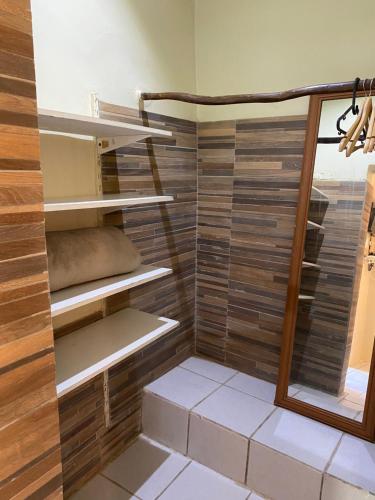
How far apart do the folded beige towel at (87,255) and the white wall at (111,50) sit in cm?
46

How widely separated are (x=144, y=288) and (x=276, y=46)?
4.26 feet

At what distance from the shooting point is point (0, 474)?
784 mm

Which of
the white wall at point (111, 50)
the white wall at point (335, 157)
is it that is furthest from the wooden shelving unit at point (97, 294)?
the white wall at point (335, 157)

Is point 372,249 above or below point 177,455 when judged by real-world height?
above

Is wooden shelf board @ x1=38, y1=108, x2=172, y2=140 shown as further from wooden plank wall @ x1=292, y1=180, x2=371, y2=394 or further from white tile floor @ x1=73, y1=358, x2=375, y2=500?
white tile floor @ x1=73, y1=358, x2=375, y2=500

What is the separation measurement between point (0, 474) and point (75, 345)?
0.57 meters

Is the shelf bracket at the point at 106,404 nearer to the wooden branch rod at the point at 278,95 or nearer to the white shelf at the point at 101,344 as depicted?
the white shelf at the point at 101,344

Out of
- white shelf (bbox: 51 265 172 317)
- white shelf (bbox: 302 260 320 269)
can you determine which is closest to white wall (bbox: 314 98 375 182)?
white shelf (bbox: 302 260 320 269)

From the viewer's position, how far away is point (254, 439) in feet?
4.96

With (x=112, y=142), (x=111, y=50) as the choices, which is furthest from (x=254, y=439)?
(x=111, y=50)

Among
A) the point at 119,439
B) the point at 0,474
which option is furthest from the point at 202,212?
the point at 0,474

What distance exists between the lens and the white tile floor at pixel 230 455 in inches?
54.9

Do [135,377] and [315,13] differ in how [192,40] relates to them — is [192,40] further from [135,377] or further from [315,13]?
[135,377]

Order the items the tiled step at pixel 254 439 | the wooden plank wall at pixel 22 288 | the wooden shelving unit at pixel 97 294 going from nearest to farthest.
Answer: the wooden plank wall at pixel 22 288
the wooden shelving unit at pixel 97 294
the tiled step at pixel 254 439
